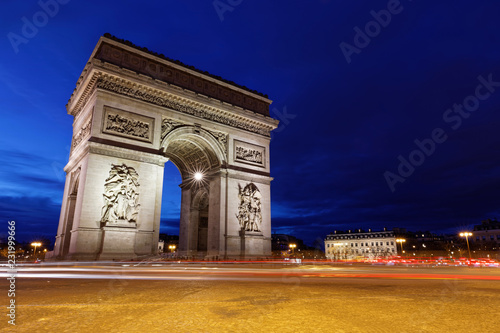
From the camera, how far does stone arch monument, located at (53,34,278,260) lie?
16.9 metres

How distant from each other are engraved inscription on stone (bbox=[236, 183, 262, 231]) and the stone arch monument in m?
0.07

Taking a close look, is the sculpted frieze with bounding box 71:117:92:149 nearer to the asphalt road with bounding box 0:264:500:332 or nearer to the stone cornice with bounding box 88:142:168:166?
the stone cornice with bounding box 88:142:168:166

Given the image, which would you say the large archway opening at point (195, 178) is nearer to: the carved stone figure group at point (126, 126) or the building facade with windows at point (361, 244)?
the carved stone figure group at point (126, 126)

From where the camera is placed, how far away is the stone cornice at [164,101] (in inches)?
720

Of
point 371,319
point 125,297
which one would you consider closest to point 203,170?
point 125,297

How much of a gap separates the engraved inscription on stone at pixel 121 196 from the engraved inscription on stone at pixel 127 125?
2086 mm

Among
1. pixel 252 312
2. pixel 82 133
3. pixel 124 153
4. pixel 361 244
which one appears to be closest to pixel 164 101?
pixel 124 153

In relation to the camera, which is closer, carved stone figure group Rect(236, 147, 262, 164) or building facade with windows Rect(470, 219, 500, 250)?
carved stone figure group Rect(236, 147, 262, 164)

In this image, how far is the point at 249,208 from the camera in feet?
74.6

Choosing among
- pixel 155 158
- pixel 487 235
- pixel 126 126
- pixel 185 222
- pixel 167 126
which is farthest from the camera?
pixel 487 235

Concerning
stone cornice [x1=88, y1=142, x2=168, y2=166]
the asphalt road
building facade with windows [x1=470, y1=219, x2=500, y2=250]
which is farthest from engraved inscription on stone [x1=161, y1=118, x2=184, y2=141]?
building facade with windows [x1=470, y1=219, x2=500, y2=250]

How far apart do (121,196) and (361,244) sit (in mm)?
89457

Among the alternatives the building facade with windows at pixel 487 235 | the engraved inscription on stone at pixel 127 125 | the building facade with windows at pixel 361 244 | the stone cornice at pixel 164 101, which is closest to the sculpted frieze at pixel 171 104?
the stone cornice at pixel 164 101

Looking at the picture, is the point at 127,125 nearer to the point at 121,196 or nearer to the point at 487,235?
the point at 121,196
